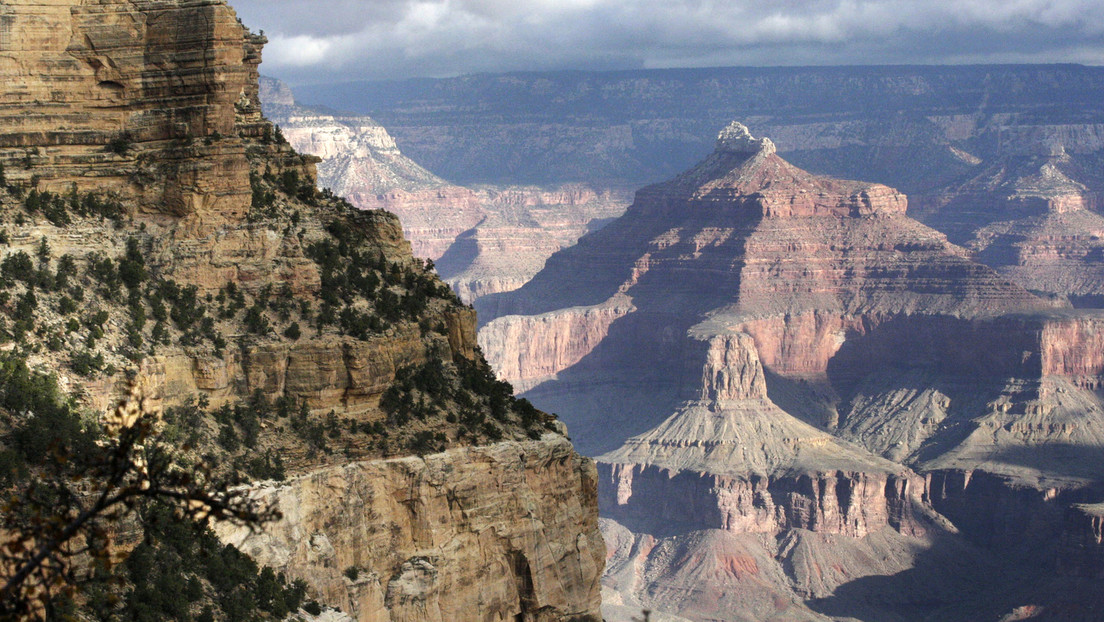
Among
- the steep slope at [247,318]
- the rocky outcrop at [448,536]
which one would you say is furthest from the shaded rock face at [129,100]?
the rocky outcrop at [448,536]

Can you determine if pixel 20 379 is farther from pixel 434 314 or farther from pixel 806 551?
pixel 806 551

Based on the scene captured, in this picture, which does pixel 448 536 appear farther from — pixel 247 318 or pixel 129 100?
pixel 129 100

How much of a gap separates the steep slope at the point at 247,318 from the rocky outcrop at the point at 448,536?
56 millimetres

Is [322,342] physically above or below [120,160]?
below

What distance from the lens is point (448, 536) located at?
139ft

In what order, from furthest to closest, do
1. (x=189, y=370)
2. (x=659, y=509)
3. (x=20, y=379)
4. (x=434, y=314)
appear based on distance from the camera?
(x=659, y=509) → (x=434, y=314) → (x=189, y=370) → (x=20, y=379)

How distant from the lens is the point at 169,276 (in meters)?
41.5

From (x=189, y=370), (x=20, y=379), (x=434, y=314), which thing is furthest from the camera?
(x=434, y=314)

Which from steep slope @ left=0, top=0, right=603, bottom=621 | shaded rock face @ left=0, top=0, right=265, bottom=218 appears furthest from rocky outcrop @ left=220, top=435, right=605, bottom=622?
shaded rock face @ left=0, top=0, right=265, bottom=218

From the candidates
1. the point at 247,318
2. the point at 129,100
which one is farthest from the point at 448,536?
the point at 129,100

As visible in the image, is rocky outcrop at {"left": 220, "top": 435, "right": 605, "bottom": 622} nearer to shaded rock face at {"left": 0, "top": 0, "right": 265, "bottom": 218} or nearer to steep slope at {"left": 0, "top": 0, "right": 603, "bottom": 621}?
steep slope at {"left": 0, "top": 0, "right": 603, "bottom": 621}

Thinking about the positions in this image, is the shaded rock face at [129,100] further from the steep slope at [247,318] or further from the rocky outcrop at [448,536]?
the rocky outcrop at [448,536]

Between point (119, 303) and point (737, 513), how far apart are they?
468ft

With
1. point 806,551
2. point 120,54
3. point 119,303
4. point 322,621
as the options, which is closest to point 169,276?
point 119,303
